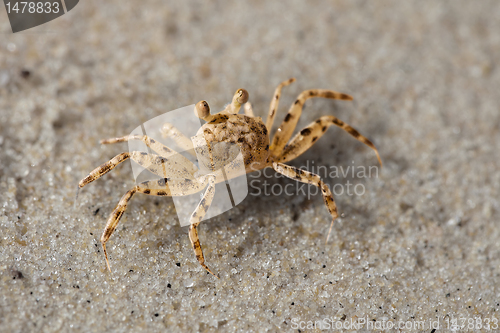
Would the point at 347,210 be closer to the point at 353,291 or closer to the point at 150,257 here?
the point at 353,291

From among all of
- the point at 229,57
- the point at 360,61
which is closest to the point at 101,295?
the point at 229,57
